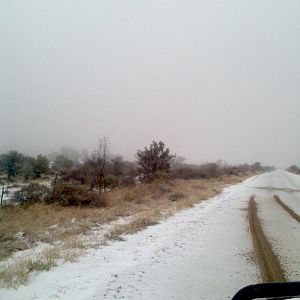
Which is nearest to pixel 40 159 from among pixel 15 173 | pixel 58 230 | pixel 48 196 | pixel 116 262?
pixel 15 173

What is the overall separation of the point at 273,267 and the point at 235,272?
842mm

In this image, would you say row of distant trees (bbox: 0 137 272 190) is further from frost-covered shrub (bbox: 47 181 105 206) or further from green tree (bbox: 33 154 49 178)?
frost-covered shrub (bbox: 47 181 105 206)

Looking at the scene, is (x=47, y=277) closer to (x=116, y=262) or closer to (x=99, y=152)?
(x=116, y=262)

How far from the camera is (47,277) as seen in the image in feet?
21.0

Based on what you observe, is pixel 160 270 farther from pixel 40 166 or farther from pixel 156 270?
pixel 40 166

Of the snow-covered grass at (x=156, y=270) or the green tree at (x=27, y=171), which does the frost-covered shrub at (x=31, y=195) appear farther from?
the green tree at (x=27, y=171)

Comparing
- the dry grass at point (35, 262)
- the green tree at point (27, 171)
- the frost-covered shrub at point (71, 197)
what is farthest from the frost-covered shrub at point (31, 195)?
the green tree at point (27, 171)

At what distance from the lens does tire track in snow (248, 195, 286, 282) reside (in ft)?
20.4

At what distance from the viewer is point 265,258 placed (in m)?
7.51

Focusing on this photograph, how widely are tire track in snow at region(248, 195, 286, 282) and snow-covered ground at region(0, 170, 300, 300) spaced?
18 cm

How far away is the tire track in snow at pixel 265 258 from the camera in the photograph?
20.4 feet

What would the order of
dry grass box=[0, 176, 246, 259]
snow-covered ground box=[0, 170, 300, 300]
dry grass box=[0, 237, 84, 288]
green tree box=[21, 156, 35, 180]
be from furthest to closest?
1. green tree box=[21, 156, 35, 180]
2. dry grass box=[0, 176, 246, 259]
3. dry grass box=[0, 237, 84, 288]
4. snow-covered ground box=[0, 170, 300, 300]

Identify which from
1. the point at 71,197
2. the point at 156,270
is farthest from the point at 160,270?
the point at 71,197

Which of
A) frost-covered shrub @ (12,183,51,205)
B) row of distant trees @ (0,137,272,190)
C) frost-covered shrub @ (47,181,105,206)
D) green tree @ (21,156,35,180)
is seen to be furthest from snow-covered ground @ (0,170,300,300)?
green tree @ (21,156,35,180)
